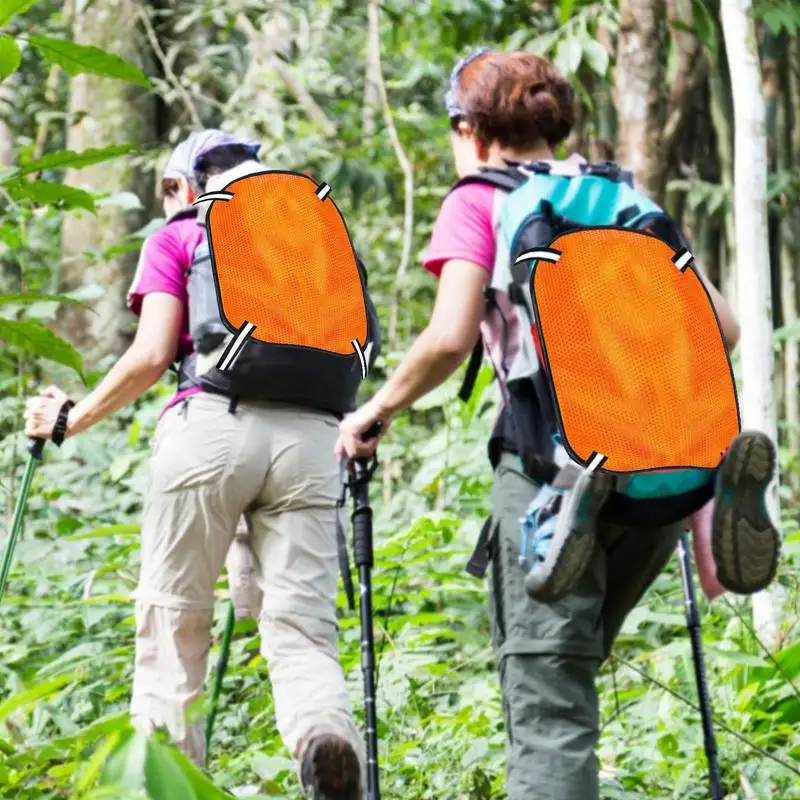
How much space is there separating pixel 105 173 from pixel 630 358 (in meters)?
6.81

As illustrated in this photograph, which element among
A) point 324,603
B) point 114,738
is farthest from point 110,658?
point 114,738

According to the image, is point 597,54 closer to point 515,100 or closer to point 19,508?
point 515,100

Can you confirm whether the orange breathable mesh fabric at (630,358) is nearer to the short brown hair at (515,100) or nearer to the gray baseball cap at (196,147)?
the short brown hair at (515,100)

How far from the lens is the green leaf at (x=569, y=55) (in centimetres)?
595

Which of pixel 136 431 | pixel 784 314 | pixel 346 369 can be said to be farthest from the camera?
pixel 784 314

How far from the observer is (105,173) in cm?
866

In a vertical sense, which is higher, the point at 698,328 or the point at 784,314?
the point at 698,328

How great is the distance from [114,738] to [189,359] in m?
2.59

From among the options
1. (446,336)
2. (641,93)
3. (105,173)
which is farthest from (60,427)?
(105,173)

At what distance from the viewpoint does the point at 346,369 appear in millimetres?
3178

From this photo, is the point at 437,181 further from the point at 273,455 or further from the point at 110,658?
the point at 273,455

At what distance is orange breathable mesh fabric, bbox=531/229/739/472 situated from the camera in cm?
239

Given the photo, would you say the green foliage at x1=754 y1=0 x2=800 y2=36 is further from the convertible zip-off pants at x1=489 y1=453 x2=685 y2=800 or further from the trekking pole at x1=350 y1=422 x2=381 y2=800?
the convertible zip-off pants at x1=489 y1=453 x2=685 y2=800

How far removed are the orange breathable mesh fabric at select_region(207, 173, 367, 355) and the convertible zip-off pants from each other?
21.8 inches
